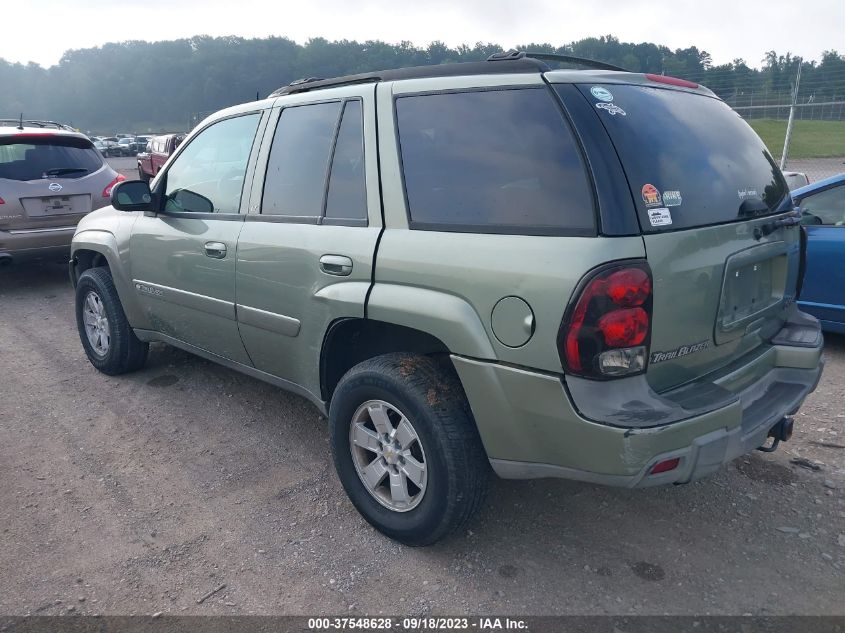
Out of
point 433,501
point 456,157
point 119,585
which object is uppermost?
point 456,157

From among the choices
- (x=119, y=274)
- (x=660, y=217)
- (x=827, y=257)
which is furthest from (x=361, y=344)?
(x=827, y=257)

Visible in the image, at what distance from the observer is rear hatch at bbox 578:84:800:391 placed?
7.67 feet

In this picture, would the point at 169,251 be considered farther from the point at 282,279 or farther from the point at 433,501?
the point at 433,501

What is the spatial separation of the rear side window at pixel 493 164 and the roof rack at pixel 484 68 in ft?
0.36

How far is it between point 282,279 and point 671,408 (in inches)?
74.0

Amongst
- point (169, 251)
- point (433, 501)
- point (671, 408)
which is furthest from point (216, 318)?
point (671, 408)

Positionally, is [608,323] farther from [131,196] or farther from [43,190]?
[43,190]

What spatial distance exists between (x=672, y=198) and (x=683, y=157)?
24 centimetres

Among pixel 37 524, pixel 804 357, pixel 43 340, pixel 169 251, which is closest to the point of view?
pixel 804 357

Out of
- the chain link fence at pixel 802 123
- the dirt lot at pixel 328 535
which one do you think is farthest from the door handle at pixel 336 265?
the chain link fence at pixel 802 123

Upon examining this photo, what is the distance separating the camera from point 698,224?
2.47 metres

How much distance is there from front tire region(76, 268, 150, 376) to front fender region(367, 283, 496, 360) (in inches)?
107

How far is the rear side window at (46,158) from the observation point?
7.23m

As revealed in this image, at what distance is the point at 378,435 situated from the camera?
2.93 meters
